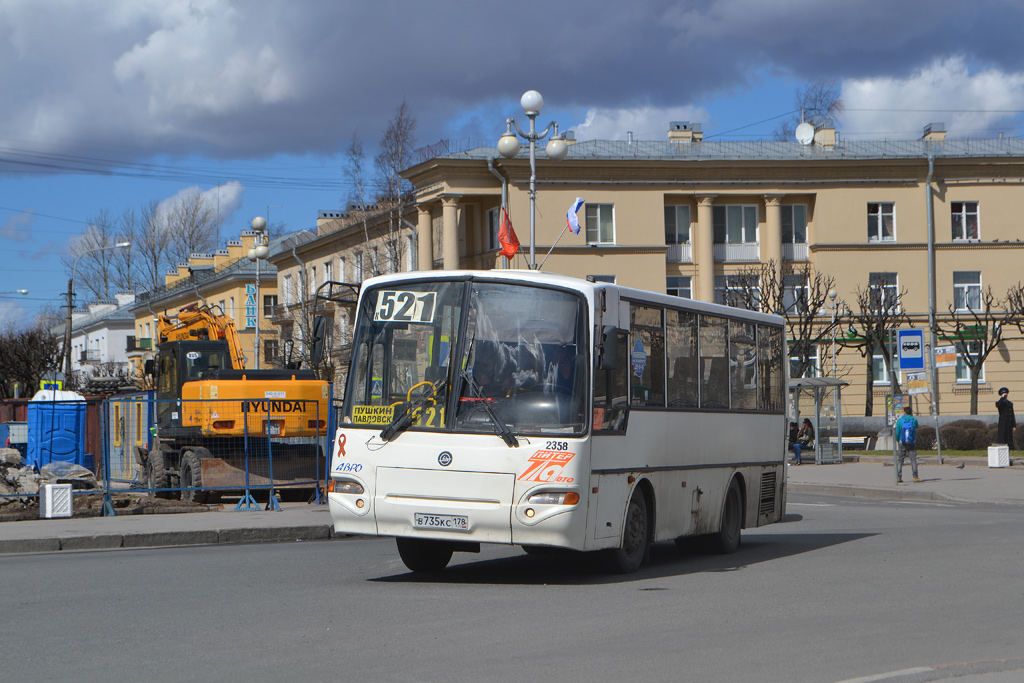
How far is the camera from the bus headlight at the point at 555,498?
10.5 m

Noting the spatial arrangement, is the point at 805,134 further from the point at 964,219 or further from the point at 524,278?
the point at 524,278

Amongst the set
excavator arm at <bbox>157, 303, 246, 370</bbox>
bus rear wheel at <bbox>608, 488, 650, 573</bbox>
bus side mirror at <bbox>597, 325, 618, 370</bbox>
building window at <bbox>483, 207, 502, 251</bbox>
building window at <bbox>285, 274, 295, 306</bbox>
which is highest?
building window at <bbox>483, 207, 502, 251</bbox>

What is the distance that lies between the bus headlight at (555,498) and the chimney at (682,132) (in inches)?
2085

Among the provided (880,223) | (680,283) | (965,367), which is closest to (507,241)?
(680,283)

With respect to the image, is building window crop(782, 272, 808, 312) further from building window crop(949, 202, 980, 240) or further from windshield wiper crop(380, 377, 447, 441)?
windshield wiper crop(380, 377, 447, 441)

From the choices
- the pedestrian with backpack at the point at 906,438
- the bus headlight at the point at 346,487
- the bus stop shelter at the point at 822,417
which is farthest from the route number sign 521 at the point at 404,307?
the bus stop shelter at the point at 822,417

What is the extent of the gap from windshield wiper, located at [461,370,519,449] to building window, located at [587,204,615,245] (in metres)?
44.9

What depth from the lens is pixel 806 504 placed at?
23000 millimetres

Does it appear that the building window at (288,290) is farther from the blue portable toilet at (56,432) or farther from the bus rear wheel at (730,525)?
the bus rear wheel at (730,525)

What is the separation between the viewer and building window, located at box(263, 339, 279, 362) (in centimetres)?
7250

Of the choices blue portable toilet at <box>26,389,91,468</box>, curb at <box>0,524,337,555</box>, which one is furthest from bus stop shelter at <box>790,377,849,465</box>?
curb at <box>0,524,337,555</box>

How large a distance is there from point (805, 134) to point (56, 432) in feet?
148

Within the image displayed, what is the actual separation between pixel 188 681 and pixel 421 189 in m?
49.6

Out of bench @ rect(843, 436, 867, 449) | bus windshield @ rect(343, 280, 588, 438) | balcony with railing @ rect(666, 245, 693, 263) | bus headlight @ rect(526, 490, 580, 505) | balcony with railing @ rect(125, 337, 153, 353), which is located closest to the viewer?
bus headlight @ rect(526, 490, 580, 505)
